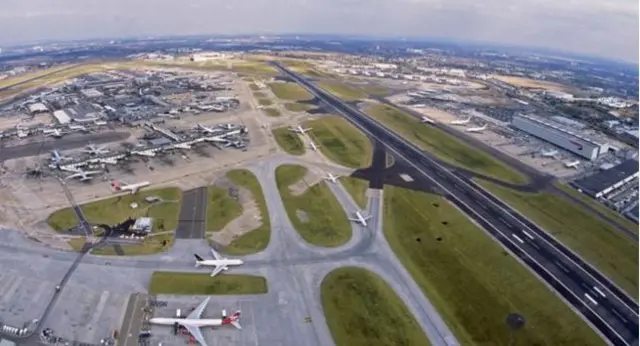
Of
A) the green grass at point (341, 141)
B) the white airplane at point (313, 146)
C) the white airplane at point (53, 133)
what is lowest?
the green grass at point (341, 141)

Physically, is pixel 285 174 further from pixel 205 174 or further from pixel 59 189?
pixel 59 189

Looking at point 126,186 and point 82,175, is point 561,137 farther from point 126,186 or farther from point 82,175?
point 82,175

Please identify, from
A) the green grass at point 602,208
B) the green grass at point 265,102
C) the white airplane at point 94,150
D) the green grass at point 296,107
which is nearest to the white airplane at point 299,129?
the green grass at point 296,107

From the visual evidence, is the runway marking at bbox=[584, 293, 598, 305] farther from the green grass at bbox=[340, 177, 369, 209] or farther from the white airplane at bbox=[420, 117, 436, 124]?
the white airplane at bbox=[420, 117, 436, 124]

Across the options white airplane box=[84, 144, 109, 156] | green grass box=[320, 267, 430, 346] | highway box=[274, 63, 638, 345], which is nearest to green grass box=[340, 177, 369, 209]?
highway box=[274, 63, 638, 345]

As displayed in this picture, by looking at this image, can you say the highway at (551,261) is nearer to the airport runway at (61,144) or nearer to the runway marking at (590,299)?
the runway marking at (590,299)

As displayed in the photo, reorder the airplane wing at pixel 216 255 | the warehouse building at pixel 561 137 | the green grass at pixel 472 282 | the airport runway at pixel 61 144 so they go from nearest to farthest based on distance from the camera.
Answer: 1. the green grass at pixel 472 282
2. the airplane wing at pixel 216 255
3. the airport runway at pixel 61 144
4. the warehouse building at pixel 561 137

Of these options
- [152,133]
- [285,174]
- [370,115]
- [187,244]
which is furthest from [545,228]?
[152,133]
